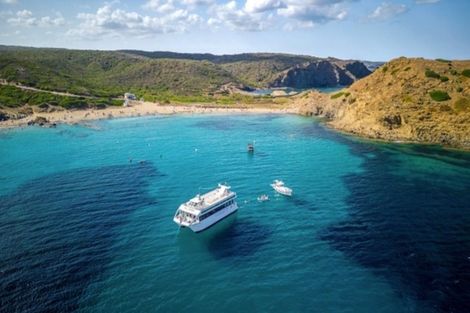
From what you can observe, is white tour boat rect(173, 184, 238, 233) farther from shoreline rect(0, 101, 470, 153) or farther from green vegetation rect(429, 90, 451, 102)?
green vegetation rect(429, 90, 451, 102)

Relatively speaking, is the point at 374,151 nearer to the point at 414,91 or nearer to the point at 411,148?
the point at 411,148

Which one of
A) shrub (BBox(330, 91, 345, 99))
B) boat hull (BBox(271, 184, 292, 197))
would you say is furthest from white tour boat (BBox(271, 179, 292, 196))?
shrub (BBox(330, 91, 345, 99))

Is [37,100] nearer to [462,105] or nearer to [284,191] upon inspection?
[284,191]

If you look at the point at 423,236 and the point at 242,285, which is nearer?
the point at 242,285

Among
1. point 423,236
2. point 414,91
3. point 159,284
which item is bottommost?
point 159,284

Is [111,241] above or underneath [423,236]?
underneath

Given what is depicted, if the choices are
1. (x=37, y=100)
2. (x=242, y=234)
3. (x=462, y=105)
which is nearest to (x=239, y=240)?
(x=242, y=234)

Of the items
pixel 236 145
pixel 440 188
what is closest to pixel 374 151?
pixel 440 188
